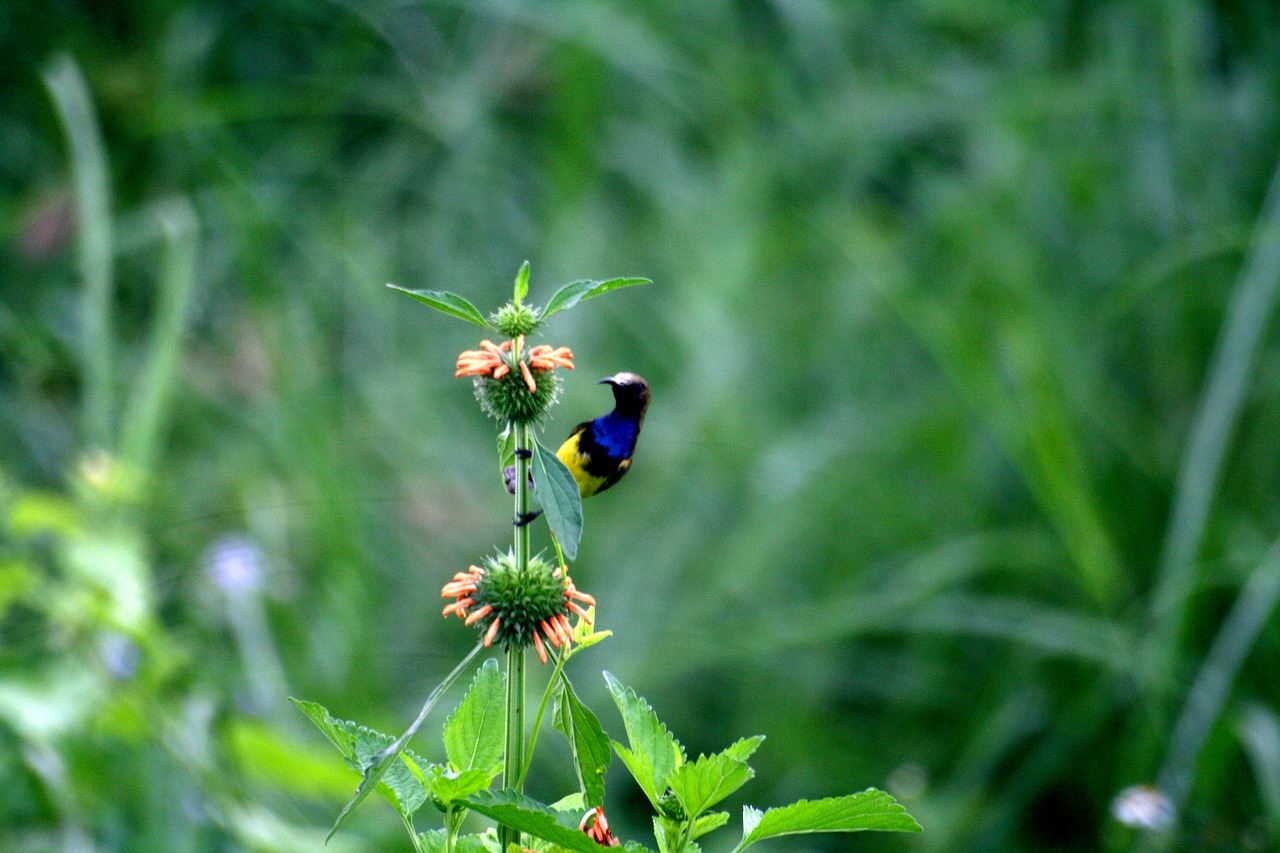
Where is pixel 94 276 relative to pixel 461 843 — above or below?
above

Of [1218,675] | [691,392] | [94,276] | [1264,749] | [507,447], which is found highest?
[691,392]

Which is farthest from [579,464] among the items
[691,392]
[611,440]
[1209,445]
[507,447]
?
[691,392]

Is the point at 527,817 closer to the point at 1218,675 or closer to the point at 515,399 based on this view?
the point at 515,399

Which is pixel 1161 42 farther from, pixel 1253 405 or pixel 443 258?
pixel 443 258

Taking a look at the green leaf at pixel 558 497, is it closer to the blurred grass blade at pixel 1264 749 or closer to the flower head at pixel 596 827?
the flower head at pixel 596 827

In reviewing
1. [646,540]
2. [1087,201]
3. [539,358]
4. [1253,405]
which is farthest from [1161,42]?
[539,358]

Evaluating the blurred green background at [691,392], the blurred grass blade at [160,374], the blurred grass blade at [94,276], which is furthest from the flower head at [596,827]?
the blurred grass blade at [94,276]

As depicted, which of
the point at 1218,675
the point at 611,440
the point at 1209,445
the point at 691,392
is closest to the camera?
the point at 611,440

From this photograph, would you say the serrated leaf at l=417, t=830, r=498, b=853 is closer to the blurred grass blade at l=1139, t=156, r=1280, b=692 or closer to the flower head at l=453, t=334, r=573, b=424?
the flower head at l=453, t=334, r=573, b=424
